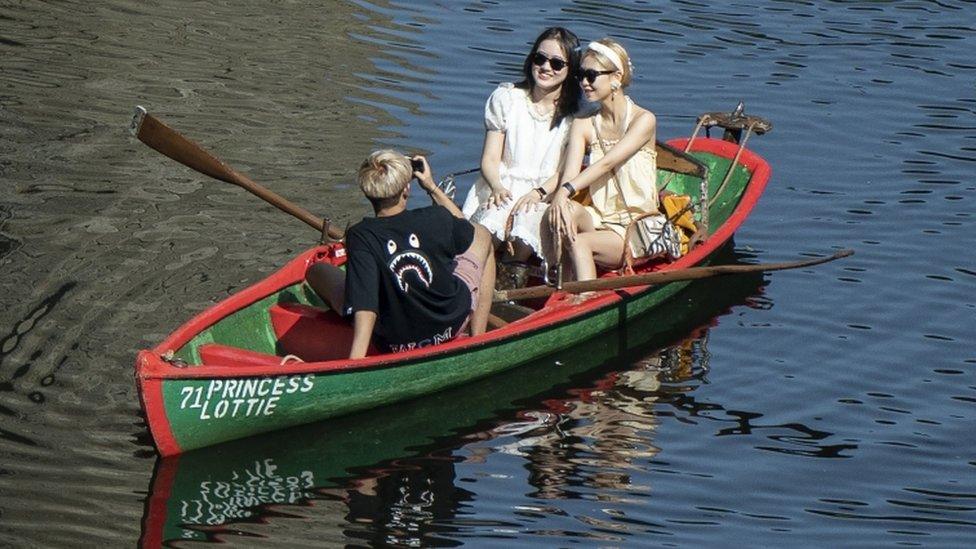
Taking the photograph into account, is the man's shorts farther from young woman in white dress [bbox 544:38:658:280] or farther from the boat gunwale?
young woman in white dress [bbox 544:38:658:280]

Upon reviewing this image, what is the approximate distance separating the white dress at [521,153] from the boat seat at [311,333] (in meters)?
1.51

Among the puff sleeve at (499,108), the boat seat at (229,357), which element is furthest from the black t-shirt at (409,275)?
the puff sleeve at (499,108)

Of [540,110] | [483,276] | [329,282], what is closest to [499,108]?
[540,110]

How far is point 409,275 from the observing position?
898 centimetres

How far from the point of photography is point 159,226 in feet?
39.1

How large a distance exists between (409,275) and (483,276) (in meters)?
0.81

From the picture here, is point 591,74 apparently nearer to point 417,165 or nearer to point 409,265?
point 417,165

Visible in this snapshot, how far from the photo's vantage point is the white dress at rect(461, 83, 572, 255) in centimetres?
1068

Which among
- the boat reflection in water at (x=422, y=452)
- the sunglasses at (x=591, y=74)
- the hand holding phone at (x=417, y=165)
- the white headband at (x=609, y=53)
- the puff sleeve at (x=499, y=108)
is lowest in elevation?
the boat reflection in water at (x=422, y=452)

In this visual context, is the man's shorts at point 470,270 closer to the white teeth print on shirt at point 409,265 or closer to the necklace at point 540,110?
the white teeth print on shirt at point 409,265

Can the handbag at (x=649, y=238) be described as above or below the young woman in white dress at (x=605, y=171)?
below

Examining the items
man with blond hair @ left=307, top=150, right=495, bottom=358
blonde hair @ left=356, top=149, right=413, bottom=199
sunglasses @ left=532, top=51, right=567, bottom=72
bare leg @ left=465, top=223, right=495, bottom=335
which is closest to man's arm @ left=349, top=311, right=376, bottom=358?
man with blond hair @ left=307, top=150, right=495, bottom=358

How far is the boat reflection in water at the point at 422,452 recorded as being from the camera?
8242 mm

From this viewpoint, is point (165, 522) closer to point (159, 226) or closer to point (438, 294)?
point (438, 294)
